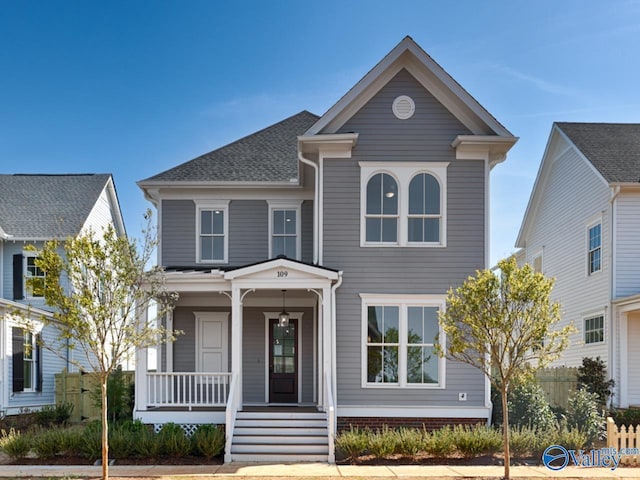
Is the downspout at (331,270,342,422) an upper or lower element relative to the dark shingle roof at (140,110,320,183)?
lower

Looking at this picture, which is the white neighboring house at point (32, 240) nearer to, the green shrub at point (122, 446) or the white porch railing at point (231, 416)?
the green shrub at point (122, 446)

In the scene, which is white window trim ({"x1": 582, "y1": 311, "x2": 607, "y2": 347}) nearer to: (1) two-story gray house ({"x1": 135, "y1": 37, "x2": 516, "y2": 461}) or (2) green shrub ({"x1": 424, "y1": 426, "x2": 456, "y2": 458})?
(1) two-story gray house ({"x1": 135, "y1": 37, "x2": 516, "y2": 461})

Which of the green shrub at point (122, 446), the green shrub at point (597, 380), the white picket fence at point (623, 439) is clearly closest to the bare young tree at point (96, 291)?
the green shrub at point (122, 446)

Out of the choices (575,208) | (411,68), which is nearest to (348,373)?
(411,68)

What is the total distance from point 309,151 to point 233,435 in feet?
21.2

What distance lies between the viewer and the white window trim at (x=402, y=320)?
1298 centimetres

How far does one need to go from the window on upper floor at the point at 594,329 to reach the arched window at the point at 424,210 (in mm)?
7246

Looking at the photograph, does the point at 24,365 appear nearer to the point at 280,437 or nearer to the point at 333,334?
the point at 280,437

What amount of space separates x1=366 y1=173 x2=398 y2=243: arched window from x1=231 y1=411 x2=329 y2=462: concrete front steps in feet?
13.7

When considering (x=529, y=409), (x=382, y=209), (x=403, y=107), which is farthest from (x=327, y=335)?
(x=403, y=107)

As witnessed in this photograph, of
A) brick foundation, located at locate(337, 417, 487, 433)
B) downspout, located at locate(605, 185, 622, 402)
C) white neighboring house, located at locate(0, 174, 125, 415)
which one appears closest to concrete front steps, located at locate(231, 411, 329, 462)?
brick foundation, located at locate(337, 417, 487, 433)

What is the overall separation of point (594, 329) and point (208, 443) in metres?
12.4

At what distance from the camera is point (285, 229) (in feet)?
53.7

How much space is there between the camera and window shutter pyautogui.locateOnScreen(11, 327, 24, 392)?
17.0 meters
